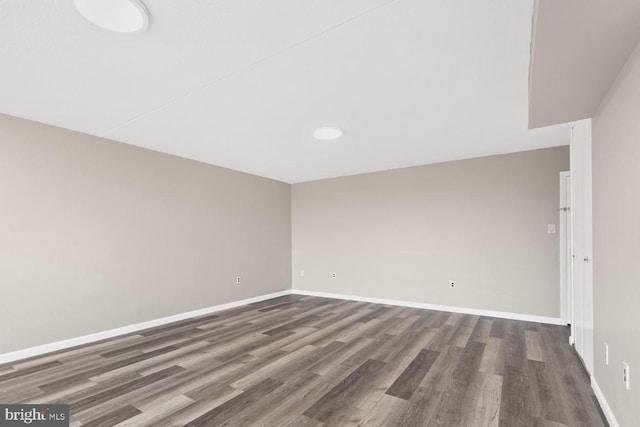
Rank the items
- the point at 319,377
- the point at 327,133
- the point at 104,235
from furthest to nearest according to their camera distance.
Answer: the point at 104,235
the point at 327,133
the point at 319,377

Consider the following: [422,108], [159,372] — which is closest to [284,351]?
[159,372]

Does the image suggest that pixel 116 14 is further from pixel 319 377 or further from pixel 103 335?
pixel 103 335

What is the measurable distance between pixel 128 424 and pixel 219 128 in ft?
8.91

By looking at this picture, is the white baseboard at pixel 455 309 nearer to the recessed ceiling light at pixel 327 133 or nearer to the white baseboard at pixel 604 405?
the white baseboard at pixel 604 405

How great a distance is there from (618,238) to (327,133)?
2.61 m

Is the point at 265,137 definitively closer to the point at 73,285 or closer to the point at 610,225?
the point at 73,285

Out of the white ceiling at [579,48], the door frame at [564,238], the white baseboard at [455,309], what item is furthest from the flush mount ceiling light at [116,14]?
the white baseboard at [455,309]

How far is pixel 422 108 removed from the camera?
2779mm

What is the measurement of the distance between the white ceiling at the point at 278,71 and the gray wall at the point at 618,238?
0.62 meters

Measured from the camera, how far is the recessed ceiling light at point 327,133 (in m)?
3.31

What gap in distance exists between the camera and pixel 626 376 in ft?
5.20

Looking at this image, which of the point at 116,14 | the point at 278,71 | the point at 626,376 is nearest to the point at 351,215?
the point at 278,71

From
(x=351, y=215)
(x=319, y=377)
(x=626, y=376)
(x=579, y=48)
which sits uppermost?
(x=579, y=48)

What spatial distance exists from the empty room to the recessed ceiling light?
0.10 m
